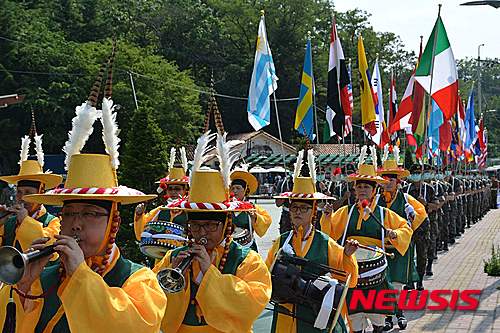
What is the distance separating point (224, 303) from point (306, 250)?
2.29 m

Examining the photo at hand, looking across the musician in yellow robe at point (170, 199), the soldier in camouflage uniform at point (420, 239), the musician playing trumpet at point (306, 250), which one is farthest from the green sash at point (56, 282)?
the soldier in camouflage uniform at point (420, 239)

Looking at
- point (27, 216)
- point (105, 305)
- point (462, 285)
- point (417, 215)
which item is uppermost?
point (27, 216)

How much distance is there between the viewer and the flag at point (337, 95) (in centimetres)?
1409

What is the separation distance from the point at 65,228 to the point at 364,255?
492cm

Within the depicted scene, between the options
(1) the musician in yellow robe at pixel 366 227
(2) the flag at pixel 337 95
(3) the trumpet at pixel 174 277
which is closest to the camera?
(3) the trumpet at pixel 174 277

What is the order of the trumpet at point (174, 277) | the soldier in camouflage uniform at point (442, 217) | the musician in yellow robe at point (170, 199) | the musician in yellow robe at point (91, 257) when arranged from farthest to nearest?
the soldier in camouflage uniform at point (442, 217) → the musician in yellow robe at point (170, 199) → the trumpet at point (174, 277) → the musician in yellow robe at point (91, 257)

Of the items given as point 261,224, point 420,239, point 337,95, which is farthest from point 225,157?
point 337,95

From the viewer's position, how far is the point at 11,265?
9.91ft

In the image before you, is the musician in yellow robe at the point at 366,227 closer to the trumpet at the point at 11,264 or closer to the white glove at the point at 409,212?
the white glove at the point at 409,212

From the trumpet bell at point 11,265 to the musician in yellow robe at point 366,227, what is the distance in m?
5.47

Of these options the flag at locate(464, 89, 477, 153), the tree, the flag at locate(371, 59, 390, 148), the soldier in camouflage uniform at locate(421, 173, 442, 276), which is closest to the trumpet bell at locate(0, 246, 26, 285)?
the tree

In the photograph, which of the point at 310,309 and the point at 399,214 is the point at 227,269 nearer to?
the point at 310,309

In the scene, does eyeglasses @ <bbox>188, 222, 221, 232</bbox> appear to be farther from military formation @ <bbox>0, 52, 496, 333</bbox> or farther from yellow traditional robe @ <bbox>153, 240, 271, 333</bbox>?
yellow traditional robe @ <bbox>153, 240, 271, 333</bbox>

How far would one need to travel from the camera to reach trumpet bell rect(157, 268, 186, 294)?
4.06m
